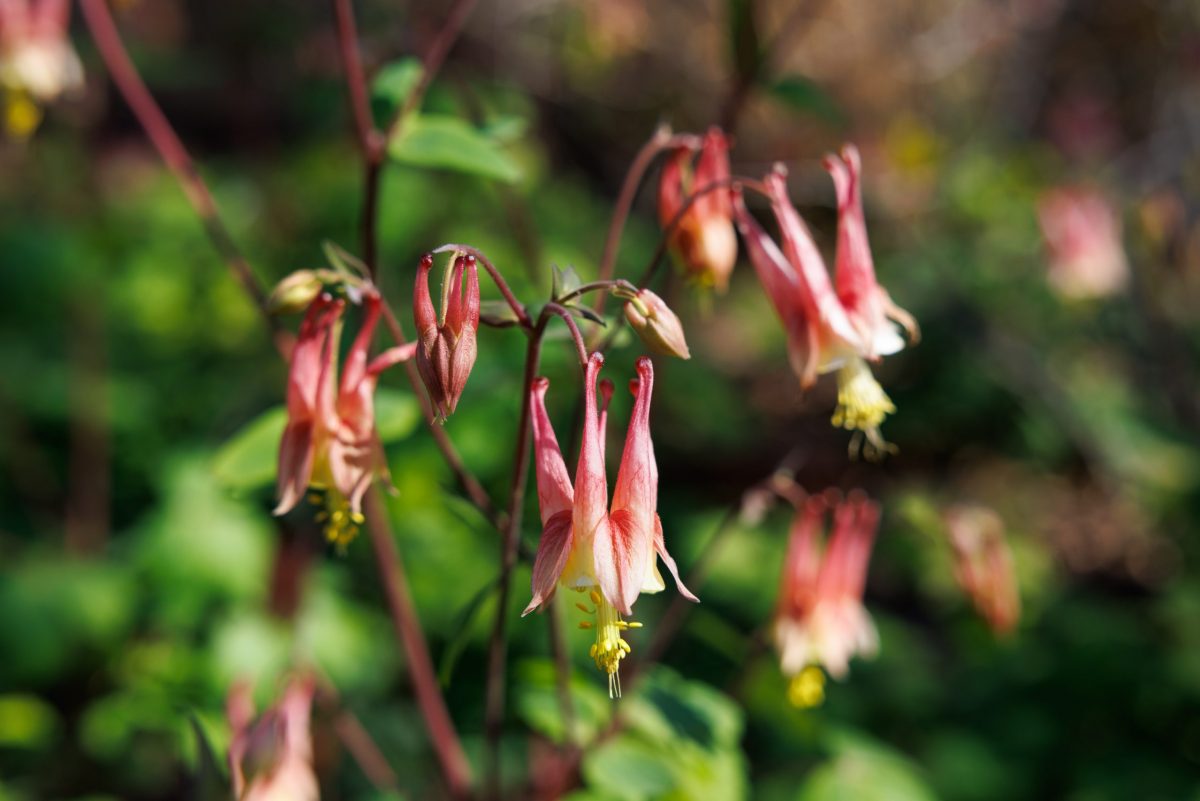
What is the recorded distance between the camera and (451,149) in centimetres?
158

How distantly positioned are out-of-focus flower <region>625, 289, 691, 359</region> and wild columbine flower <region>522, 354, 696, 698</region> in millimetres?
34

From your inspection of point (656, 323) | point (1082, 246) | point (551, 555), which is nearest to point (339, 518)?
point (551, 555)

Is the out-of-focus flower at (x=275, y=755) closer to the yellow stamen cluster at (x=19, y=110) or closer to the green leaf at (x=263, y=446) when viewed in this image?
the green leaf at (x=263, y=446)

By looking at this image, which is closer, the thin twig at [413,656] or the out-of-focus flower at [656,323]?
the out-of-focus flower at [656,323]

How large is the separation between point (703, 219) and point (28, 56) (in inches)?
67.6

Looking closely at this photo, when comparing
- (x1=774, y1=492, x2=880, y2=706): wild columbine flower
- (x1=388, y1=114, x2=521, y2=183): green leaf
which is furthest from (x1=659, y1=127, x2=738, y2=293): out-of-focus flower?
(x1=774, y1=492, x2=880, y2=706): wild columbine flower

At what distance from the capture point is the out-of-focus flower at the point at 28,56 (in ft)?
7.60

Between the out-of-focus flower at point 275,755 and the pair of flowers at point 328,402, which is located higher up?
the pair of flowers at point 328,402

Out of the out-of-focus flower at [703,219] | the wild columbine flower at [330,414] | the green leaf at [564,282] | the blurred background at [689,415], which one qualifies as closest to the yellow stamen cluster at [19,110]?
the blurred background at [689,415]

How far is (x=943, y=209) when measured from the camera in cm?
484

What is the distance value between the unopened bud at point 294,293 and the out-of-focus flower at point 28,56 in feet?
4.61

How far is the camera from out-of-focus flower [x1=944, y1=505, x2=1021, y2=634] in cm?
204

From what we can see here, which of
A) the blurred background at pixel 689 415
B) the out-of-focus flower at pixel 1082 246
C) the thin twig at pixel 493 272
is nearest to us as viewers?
the thin twig at pixel 493 272

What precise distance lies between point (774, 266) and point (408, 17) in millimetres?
2438
